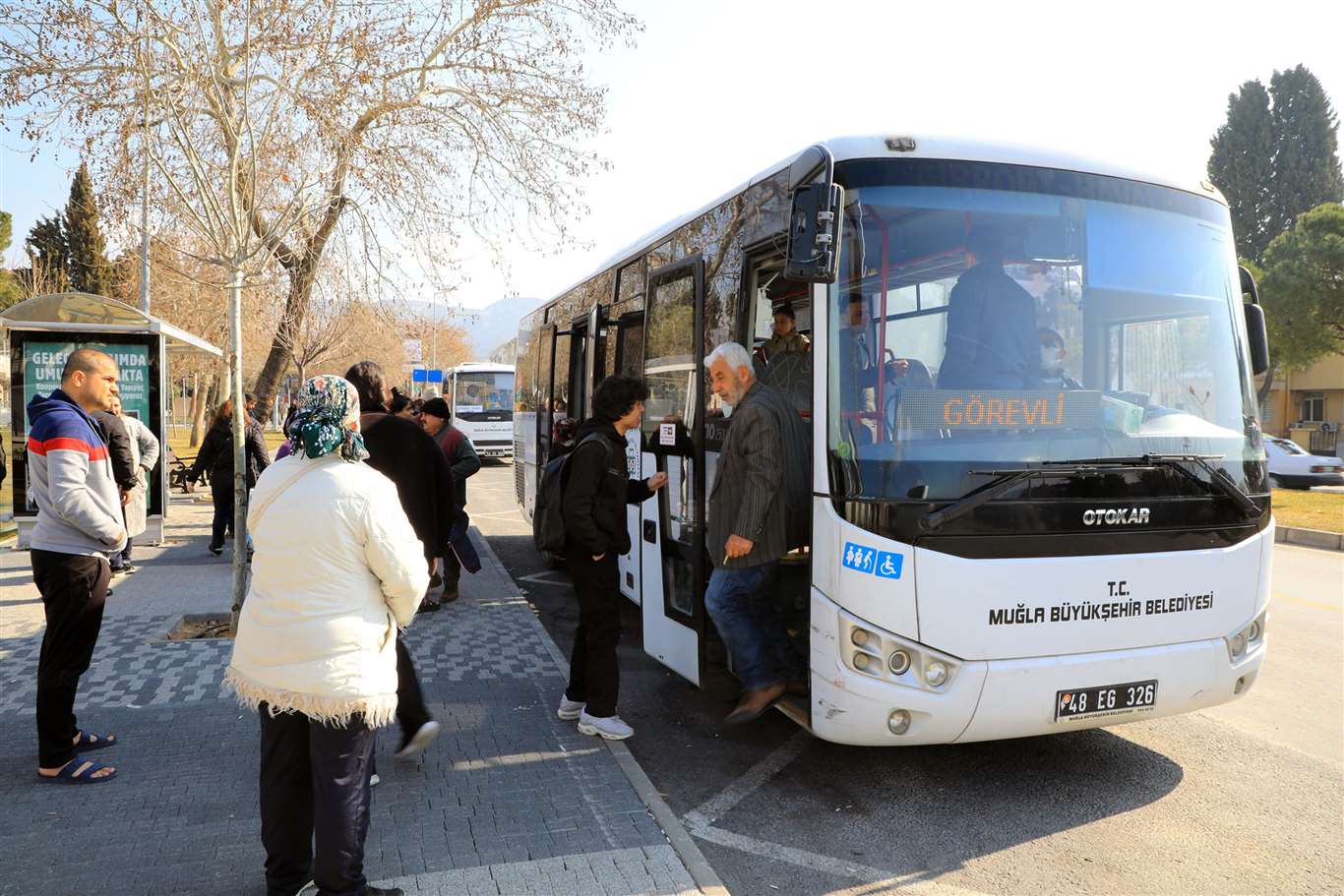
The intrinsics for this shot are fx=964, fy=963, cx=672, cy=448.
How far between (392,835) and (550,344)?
8.01 meters

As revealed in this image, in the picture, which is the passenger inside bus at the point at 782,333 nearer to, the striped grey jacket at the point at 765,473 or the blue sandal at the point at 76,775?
the striped grey jacket at the point at 765,473

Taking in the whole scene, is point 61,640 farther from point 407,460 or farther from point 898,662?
point 898,662

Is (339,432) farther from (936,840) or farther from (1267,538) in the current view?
(1267,538)

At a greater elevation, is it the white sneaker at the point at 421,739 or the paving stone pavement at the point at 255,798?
the white sneaker at the point at 421,739

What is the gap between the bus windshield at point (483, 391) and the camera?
30750mm

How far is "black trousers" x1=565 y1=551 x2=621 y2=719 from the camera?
5.23 meters

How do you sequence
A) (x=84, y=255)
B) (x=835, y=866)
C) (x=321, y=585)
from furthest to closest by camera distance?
(x=84, y=255) < (x=835, y=866) < (x=321, y=585)

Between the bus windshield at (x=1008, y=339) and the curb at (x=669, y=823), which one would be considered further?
the bus windshield at (x=1008, y=339)

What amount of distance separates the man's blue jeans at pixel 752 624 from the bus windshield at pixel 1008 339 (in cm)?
93

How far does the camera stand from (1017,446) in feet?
14.1

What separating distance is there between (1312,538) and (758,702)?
12979mm

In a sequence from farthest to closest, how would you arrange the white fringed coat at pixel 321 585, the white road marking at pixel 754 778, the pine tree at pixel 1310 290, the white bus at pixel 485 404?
1. the pine tree at pixel 1310 290
2. the white bus at pixel 485 404
3. the white road marking at pixel 754 778
4. the white fringed coat at pixel 321 585

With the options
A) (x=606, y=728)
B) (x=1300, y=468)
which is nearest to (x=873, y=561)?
(x=606, y=728)

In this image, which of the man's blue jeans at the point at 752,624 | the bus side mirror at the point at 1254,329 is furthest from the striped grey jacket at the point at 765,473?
the bus side mirror at the point at 1254,329
